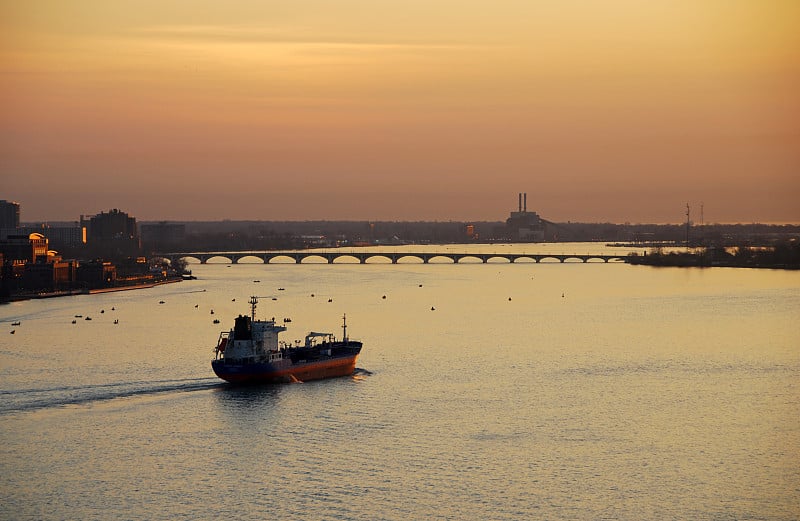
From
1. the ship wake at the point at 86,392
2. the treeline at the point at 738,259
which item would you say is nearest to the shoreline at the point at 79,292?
the ship wake at the point at 86,392

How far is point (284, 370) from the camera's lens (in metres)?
36.3

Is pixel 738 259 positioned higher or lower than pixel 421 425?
higher

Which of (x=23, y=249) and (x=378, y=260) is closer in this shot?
(x=23, y=249)

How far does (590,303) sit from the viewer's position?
226 ft

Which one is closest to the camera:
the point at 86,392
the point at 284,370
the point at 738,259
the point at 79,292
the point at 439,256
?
the point at 86,392

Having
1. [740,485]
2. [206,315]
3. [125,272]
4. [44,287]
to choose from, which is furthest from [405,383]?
[125,272]

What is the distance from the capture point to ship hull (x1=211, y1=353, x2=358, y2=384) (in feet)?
115

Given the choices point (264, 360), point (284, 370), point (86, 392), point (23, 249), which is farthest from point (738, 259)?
point (86, 392)

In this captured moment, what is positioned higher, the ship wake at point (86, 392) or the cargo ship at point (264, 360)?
the cargo ship at point (264, 360)

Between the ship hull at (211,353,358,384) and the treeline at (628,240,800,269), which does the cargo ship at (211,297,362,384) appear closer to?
the ship hull at (211,353,358,384)

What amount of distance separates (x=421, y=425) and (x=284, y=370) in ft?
28.3

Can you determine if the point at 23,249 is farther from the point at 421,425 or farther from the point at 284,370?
the point at 421,425

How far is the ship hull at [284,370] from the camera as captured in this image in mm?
35062

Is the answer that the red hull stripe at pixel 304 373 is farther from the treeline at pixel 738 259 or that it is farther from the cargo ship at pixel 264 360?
the treeline at pixel 738 259
